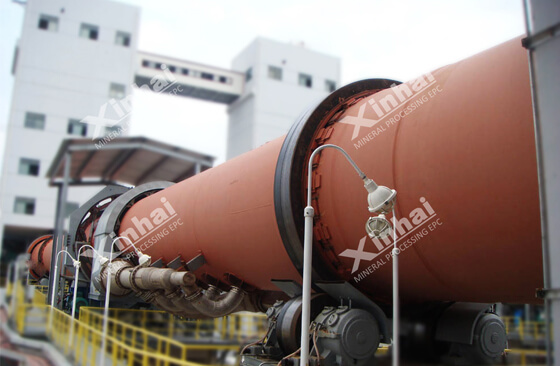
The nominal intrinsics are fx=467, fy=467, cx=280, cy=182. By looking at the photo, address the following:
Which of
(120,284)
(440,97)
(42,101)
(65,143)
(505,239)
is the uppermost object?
(42,101)

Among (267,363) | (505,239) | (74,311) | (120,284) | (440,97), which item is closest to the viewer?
(505,239)

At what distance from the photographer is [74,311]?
14.5 ft

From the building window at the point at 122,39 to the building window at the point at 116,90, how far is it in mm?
1841

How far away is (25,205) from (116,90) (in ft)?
20.8

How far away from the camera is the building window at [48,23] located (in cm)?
1920

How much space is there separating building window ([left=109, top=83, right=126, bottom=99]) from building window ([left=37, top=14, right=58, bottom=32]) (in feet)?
11.1

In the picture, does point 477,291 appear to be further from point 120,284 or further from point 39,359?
point 39,359

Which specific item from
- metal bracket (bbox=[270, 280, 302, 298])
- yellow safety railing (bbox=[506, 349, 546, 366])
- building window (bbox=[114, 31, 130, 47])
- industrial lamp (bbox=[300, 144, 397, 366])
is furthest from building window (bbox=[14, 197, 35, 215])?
industrial lamp (bbox=[300, 144, 397, 366])

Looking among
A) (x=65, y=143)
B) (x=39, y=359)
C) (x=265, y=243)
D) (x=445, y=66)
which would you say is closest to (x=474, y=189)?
(x=445, y=66)

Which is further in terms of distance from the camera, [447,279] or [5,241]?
[5,241]

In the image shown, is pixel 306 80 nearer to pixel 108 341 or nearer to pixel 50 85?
pixel 50 85

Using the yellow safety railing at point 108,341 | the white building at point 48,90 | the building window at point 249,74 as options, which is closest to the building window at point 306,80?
the building window at point 249,74

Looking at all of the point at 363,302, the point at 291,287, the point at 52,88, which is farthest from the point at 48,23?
the point at 363,302

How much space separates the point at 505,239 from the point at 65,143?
28.1ft
